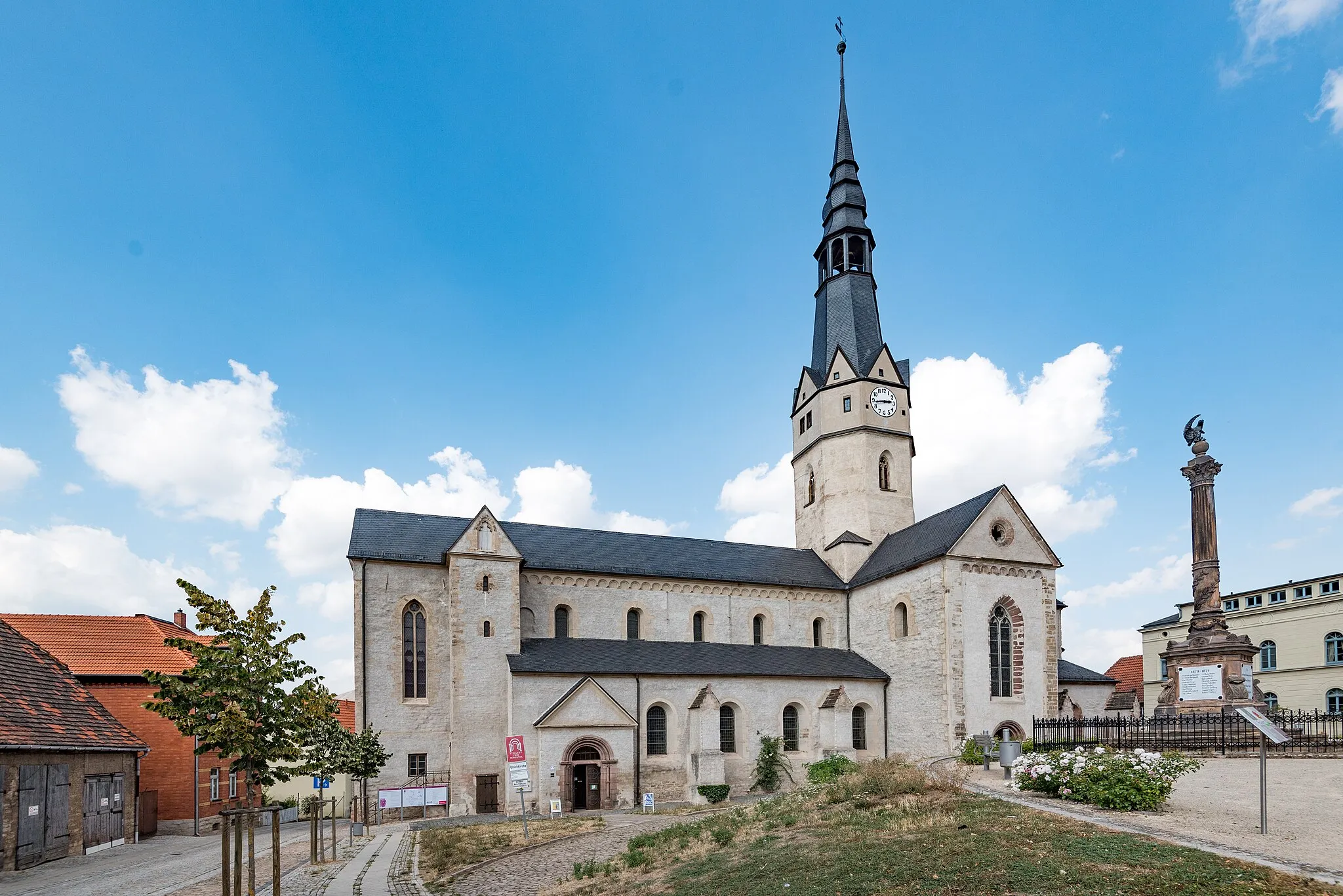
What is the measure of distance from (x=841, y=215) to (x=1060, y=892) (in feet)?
133

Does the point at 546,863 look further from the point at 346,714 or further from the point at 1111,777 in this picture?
the point at 346,714

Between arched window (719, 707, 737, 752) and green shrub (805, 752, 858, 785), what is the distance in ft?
10.7

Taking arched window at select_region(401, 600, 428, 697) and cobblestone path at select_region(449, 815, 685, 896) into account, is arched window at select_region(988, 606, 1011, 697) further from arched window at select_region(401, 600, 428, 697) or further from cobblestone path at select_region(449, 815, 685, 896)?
arched window at select_region(401, 600, 428, 697)

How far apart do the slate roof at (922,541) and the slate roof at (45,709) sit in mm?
29799

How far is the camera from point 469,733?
103ft

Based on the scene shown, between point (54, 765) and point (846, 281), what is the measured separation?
39.7 m

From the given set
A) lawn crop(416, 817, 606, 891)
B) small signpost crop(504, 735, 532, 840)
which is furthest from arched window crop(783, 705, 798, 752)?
small signpost crop(504, 735, 532, 840)

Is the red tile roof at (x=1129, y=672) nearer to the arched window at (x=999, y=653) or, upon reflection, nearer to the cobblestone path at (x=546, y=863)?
the arched window at (x=999, y=653)

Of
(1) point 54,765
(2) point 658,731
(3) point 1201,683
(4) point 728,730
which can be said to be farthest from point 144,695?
(3) point 1201,683

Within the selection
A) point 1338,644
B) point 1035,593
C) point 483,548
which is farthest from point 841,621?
point 1338,644

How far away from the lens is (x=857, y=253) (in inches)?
1813

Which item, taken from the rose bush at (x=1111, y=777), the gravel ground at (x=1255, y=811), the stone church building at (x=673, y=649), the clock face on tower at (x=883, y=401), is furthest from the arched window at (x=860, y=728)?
the rose bush at (x=1111, y=777)

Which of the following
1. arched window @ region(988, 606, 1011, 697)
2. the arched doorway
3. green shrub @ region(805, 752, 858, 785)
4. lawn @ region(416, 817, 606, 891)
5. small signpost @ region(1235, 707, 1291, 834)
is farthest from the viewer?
arched window @ region(988, 606, 1011, 697)

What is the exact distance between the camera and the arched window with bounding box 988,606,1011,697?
3362cm
